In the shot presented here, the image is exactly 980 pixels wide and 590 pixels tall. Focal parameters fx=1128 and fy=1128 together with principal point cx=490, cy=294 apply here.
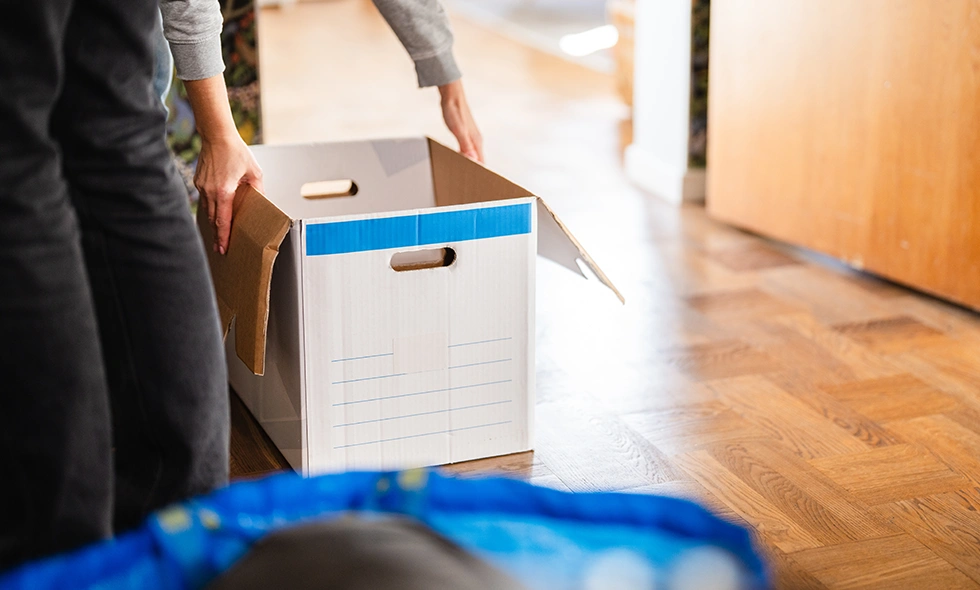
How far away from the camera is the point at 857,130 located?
2.11 metres

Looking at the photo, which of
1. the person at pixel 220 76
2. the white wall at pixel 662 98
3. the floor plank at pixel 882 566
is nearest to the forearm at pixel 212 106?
the person at pixel 220 76

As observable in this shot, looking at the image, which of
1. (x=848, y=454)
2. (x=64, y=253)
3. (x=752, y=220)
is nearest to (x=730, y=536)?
(x=64, y=253)

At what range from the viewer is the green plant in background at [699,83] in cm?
267

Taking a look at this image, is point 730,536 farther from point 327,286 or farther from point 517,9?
point 517,9

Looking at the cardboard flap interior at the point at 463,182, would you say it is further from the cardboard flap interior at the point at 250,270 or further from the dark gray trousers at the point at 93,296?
the dark gray trousers at the point at 93,296

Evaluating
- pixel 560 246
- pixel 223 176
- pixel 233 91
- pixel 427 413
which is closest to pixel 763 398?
pixel 560 246

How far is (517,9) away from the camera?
253 inches

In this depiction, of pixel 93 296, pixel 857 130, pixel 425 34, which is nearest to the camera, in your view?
pixel 93 296

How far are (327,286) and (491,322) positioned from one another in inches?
8.2

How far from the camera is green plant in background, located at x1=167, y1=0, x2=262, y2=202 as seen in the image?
207 cm

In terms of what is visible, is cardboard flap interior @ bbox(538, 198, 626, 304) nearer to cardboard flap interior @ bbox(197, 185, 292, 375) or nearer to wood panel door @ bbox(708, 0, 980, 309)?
cardboard flap interior @ bbox(197, 185, 292, 375)

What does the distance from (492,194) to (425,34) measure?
0.25 meters

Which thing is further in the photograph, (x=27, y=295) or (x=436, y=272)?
(x=436, y=272)

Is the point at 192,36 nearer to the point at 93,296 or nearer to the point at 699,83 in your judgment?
the point at 93,296
